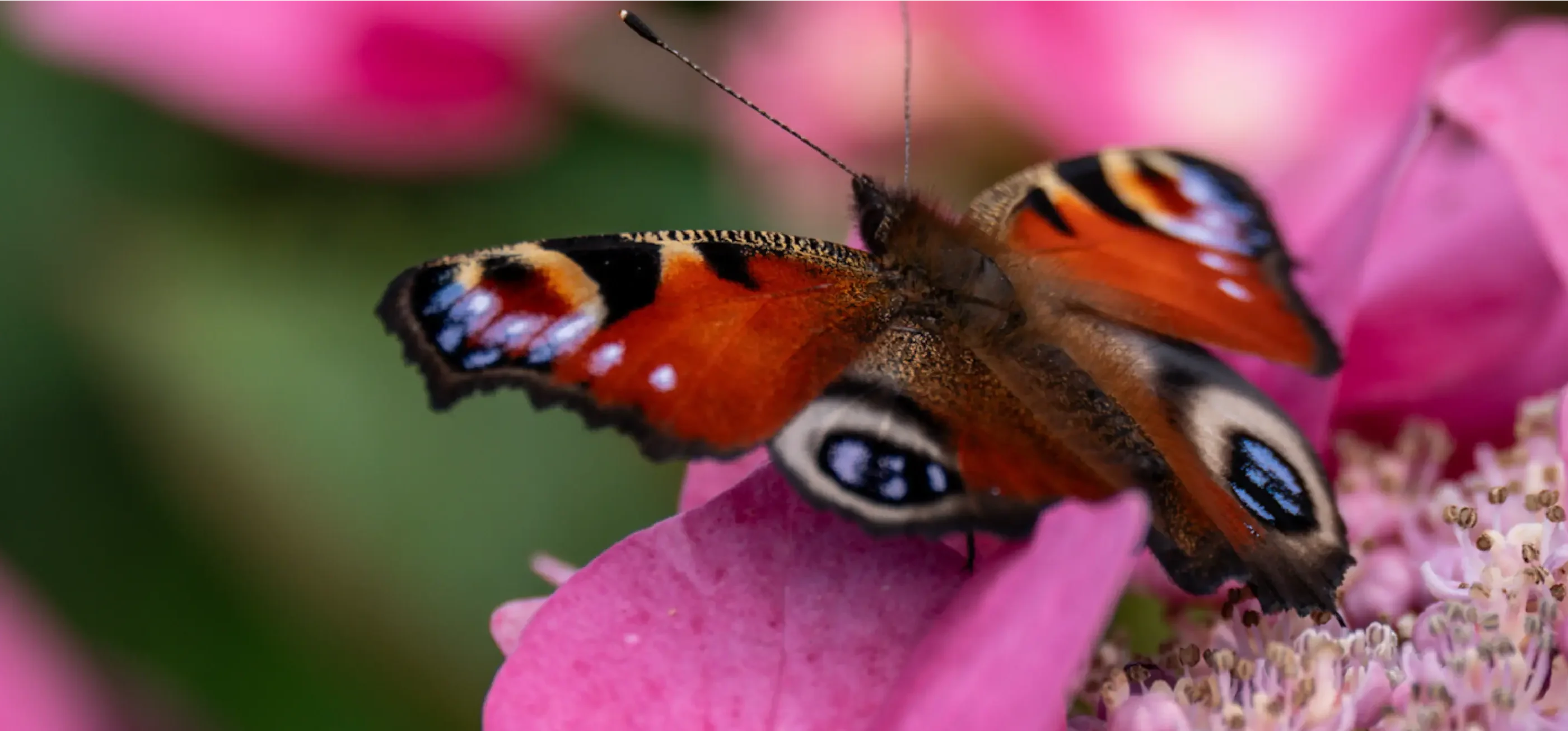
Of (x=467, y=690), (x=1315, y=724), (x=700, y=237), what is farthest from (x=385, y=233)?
(x=1315, y=724)

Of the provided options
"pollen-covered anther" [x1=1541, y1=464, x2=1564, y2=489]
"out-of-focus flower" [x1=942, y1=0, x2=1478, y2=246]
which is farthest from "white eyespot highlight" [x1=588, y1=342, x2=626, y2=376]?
"out-of-focus flower" [x1=942, y1=0, x2=1478, y2=246]

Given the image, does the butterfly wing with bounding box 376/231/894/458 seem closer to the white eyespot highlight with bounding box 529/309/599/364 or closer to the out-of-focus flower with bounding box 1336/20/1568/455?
the white eyespot highlight with bounding box 529/309/599/364

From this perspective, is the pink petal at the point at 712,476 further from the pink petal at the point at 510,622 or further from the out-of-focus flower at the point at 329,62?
the out-of-focus flower at the point at 329,62

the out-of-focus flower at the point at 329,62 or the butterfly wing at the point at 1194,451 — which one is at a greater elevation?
the butterfly wing at the point at 1194,451

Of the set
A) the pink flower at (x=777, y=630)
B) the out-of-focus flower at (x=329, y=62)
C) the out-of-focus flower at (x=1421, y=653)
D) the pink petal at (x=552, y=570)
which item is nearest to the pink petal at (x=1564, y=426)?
the out-of-focus flower at (x=1421, y=653)

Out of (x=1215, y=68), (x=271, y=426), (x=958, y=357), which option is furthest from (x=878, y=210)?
(x=271, y=426)

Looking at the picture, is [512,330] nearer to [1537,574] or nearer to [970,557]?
[970,557]

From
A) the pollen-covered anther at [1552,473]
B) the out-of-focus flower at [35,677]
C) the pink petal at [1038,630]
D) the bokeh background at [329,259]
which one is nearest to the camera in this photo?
the pink petal at [1038,630]
